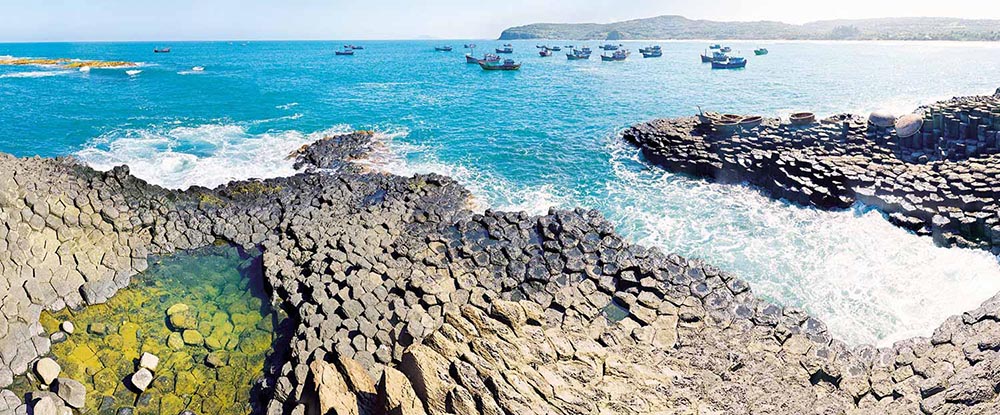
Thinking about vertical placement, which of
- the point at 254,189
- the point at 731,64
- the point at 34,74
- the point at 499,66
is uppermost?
the point at 34,74

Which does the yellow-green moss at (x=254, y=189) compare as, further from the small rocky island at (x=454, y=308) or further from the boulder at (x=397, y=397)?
the boulder at (x=397, y=397)

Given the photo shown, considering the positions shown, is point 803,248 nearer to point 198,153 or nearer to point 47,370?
point 47,370

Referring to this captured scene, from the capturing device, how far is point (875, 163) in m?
24.3

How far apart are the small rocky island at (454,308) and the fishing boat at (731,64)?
192 ft

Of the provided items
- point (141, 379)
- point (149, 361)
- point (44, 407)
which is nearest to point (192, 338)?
point (149, 361)

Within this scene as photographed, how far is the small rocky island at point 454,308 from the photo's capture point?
1041cm

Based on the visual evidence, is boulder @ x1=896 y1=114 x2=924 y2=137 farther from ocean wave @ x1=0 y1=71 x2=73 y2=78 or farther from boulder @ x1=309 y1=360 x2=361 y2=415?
ocean wave @ x1=0 y1=71 x2=73 y2=78

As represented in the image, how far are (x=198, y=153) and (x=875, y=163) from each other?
123ft

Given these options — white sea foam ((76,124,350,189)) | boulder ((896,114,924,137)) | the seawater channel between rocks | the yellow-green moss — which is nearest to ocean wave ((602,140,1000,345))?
boulder ((896,114,924,137))

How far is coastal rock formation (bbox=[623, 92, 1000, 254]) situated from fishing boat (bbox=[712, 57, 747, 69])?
167 feet

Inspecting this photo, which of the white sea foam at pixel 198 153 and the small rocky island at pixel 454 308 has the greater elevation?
the white sea foam at pixel 198 153

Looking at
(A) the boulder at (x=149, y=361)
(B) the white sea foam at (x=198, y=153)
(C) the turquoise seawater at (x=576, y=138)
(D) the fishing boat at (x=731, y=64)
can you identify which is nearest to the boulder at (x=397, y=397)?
(A) the boulder at (x=149, y=361)

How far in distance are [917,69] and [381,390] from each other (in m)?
87.1

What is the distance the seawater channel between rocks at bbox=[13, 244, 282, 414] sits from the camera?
1266cm
